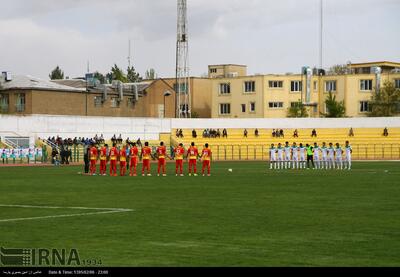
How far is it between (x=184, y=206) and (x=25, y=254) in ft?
34.4

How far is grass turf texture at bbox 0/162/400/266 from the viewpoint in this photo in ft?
46.7

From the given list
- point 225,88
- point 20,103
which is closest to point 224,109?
point 225,88

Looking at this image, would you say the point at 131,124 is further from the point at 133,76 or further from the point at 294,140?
the point at 133,76

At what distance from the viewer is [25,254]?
13.8 m

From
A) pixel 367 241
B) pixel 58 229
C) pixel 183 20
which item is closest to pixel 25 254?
pixel 58 229

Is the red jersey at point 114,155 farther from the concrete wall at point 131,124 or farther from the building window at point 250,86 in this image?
the building window at point 250,86

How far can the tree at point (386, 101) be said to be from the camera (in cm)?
10112

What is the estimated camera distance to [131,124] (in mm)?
83938

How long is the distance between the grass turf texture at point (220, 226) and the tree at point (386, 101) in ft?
233

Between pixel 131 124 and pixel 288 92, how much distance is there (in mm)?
33409

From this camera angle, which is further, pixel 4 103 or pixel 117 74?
pixel 117 74

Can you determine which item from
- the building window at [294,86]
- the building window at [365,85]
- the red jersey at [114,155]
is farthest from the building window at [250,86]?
the red jersey at [114,155]

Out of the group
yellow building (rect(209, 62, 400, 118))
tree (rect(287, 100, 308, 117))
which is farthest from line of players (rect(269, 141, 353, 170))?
yellow building (rect(209, 62, 400, 118))

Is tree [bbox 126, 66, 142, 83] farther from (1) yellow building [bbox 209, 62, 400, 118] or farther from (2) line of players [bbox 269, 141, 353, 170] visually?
(2) line of players [bbox 269, 141, 353, 170]
